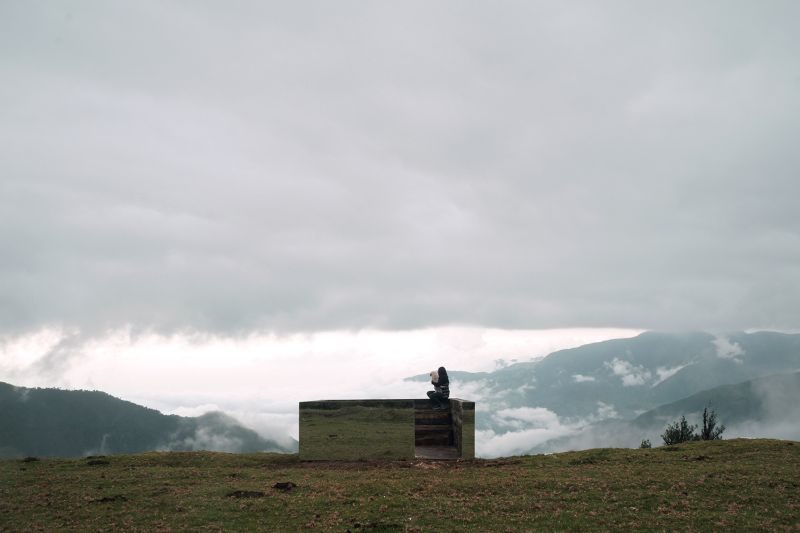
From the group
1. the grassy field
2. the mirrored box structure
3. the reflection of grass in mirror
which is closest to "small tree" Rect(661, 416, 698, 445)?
the grassy field

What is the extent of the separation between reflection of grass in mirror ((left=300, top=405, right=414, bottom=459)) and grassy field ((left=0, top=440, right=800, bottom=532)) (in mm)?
2410

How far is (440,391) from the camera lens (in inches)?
1224

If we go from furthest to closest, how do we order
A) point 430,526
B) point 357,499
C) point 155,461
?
point 155,461, point 357,499, point 430,526

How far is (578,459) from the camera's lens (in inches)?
941

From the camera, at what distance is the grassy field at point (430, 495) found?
48.7ft

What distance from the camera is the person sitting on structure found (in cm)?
3094

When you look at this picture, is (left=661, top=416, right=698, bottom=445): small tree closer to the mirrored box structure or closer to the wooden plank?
the wooden plank

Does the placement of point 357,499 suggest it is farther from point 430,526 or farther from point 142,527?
point 142,527

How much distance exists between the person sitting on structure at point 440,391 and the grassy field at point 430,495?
6.98m

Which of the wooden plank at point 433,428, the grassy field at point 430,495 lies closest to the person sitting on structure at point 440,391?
the wooden plank at point 433,428

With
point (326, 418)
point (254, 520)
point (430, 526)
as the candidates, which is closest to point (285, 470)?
point (326, 418)

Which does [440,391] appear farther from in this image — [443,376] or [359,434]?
[359,434]

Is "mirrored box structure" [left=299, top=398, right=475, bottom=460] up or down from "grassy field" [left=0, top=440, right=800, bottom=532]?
up

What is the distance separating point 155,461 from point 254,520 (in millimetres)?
11654
